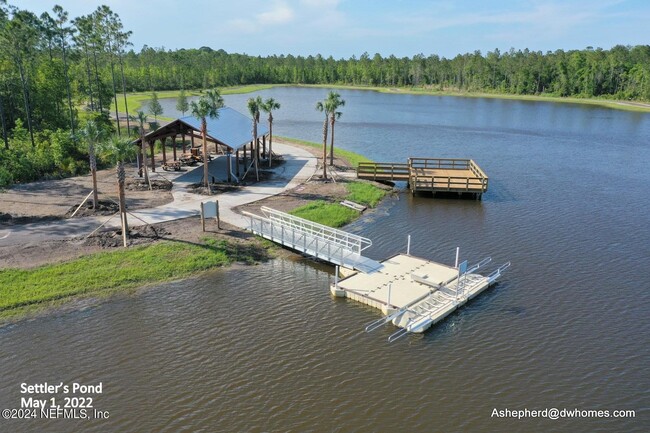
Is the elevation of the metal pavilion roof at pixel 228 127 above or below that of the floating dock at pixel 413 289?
above

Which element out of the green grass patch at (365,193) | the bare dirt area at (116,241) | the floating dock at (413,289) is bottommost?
the floating dock at (413,289)

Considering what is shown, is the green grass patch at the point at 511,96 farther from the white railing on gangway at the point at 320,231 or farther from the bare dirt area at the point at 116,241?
the bare dirt area at the point at 116,241

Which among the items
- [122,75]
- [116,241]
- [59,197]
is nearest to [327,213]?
[116,241]

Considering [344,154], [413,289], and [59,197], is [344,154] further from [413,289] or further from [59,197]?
[413,289]

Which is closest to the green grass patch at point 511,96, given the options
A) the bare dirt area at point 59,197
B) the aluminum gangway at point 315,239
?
the aluminum gangway at point 315,239

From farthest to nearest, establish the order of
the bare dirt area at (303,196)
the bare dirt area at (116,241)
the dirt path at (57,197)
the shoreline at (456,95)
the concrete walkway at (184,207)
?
the shoreline at (456,95), the bare dirt area at (303,196), the dirt path at (57,197), the concrete walkway at (184,207), the bare dirt area at (116,241)

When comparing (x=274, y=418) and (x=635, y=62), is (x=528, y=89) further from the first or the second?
(x=274, y=418)
